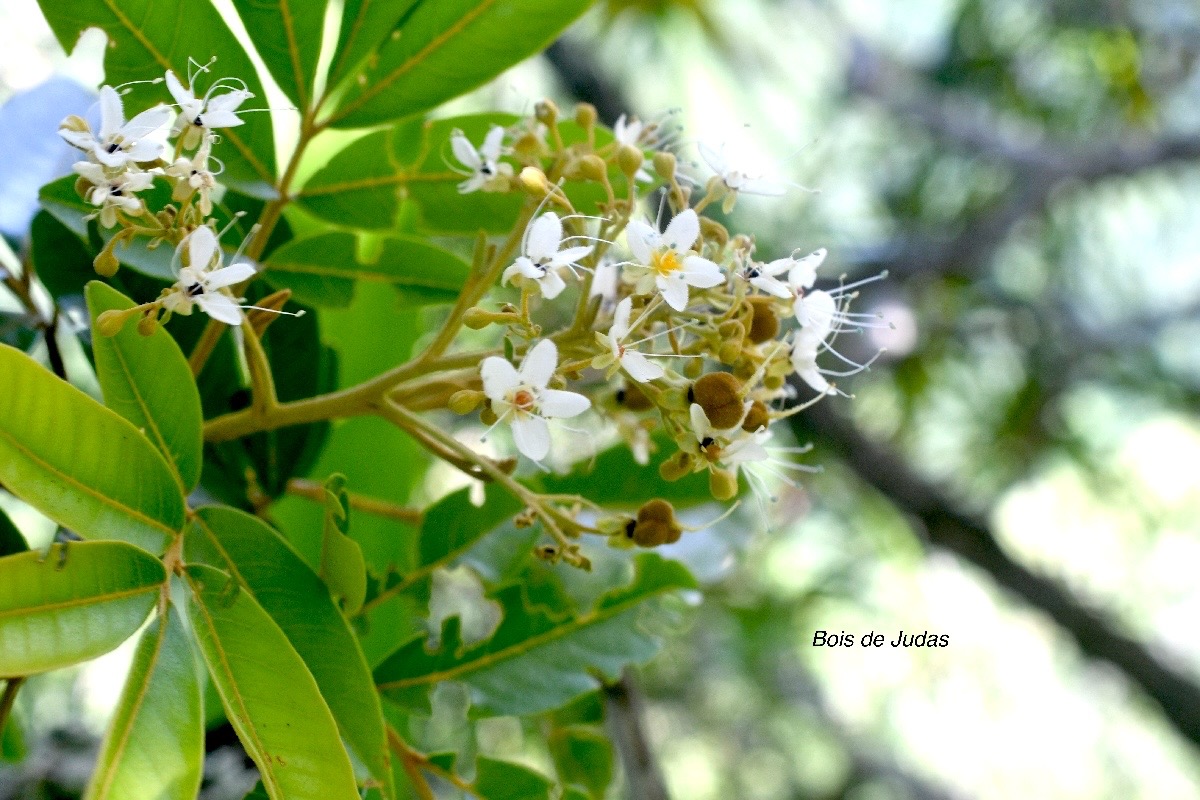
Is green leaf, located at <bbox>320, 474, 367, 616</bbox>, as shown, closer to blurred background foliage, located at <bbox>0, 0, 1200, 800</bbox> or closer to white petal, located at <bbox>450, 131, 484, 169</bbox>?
white petal, located at <bbox>450, 131, 484, 169</bbox>

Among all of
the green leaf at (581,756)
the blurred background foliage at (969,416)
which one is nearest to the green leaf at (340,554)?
the green leaf at (581,756)

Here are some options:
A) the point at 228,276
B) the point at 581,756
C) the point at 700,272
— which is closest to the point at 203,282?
the point at 228,276

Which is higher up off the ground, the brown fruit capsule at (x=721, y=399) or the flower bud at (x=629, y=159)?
the flower bud at (x=629, y=159)

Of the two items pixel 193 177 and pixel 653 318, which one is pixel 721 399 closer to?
pixel 653 318

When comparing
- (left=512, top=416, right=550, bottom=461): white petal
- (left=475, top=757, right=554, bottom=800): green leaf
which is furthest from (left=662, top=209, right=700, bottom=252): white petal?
(left=475, top=757, right=554, bottom=800): green leaf

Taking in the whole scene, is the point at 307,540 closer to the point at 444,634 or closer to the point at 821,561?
the point at 444,634

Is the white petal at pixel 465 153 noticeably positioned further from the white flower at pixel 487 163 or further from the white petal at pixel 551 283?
the white petal at pixel 551 283
